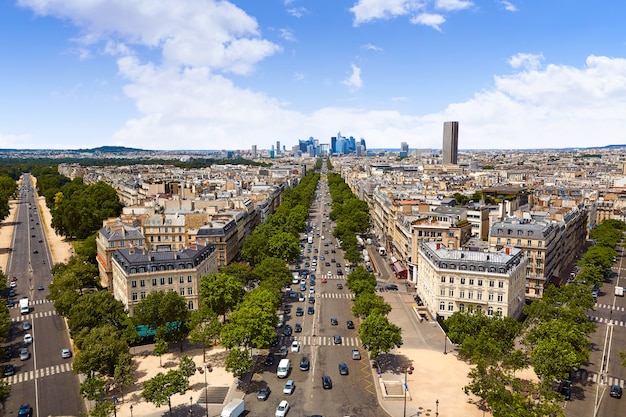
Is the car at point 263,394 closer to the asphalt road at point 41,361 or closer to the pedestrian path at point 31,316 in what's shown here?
the asphalt road at point 41,361

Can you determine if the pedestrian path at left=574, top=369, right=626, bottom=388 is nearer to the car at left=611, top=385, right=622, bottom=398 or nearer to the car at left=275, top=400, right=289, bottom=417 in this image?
the car at left=611, top=385, right=622, bottom=398

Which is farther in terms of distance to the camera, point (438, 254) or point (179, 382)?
point (438, 254)

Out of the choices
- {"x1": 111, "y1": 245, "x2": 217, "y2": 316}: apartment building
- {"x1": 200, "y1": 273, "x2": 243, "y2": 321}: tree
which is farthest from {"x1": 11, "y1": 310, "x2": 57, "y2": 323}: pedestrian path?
{"x1": 200, "y1": 273, "x2": 243, "y2": 321}: tree

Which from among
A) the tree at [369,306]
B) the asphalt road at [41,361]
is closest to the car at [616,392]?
the tree at [369,306]

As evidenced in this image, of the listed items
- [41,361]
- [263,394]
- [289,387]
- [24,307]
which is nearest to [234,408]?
[263,394]

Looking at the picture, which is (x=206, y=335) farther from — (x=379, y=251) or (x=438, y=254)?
(x=379, y=251)

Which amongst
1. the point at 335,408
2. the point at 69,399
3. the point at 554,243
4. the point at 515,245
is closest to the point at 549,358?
the point at 335,408

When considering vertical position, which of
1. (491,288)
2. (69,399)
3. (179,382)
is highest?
(491,288)
